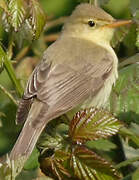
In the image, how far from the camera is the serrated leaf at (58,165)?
2.30m

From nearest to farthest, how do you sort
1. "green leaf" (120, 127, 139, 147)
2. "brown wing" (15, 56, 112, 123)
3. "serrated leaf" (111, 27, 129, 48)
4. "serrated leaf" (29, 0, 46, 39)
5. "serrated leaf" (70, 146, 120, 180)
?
"serrated leaf" (70, 146, 120, 180)
"green leaf" (120, 127, 139, 147)
"serrated leaf" (29, 0, 46, 39)
"brown wing" (15, 56, 112, 123)
"serrated leaf" (111, 27, 129, 48)

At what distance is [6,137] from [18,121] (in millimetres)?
846

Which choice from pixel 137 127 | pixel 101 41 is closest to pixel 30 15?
pixel 137 127

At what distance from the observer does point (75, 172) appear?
2256mm

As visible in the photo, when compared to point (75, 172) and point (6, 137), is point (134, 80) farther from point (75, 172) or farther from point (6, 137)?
point (6, 137)

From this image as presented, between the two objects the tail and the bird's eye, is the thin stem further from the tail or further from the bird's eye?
the bird's eye

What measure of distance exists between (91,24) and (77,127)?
1.50 metres

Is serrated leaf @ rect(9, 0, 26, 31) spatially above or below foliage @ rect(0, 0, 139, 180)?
above

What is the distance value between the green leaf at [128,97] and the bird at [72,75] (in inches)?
9.2

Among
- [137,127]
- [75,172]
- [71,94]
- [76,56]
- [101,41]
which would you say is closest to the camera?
[75,172]

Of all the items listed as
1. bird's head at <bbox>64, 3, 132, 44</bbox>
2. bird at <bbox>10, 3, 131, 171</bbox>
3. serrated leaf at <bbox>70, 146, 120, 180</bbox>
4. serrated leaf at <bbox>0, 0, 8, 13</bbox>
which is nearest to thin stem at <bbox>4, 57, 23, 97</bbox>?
bird at <bbox>10, 3, 131, 171</bbox>

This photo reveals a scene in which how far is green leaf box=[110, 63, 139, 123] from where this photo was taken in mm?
2834

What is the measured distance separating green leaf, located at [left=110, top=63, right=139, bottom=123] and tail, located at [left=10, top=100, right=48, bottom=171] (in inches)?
15.9

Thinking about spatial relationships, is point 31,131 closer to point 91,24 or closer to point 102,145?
point 102,145
